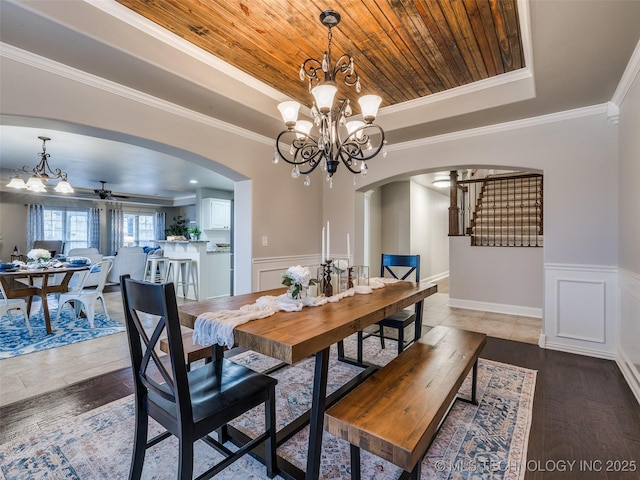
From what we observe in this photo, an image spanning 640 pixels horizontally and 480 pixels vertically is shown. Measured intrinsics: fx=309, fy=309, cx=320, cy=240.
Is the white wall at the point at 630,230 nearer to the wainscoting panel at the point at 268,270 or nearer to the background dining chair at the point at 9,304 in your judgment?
the wainscoting panel at the point at 268,270

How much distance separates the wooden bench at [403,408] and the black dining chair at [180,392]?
0.43 m

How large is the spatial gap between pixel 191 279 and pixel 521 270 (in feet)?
19.5

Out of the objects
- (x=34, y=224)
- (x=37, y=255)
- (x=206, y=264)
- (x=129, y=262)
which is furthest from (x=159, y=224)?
(x=37, y=255)

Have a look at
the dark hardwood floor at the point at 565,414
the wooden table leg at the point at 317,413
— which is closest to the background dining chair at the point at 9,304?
the dark hardwood floor at the point at 565,414

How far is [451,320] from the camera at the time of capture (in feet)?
15.0

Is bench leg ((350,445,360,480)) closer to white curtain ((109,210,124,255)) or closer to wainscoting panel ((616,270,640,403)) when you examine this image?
wainscoting panel ((616,270,640,403))

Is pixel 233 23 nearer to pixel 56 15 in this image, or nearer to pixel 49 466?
pixel 56 15

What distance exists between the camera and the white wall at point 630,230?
93.4 inches

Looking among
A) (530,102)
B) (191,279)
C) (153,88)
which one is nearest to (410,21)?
(530,102)

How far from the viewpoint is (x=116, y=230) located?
34.3 feet

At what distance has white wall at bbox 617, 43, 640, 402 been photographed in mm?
2371

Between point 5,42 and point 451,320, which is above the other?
point 5,42

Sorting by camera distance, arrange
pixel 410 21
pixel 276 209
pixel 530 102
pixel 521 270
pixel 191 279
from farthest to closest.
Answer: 1. pixel 191 279
2. pixel 521 270
3. pixel 276 209
4. pixel 530 102
5. pixel 410 21

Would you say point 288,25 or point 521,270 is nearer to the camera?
point 288,25
